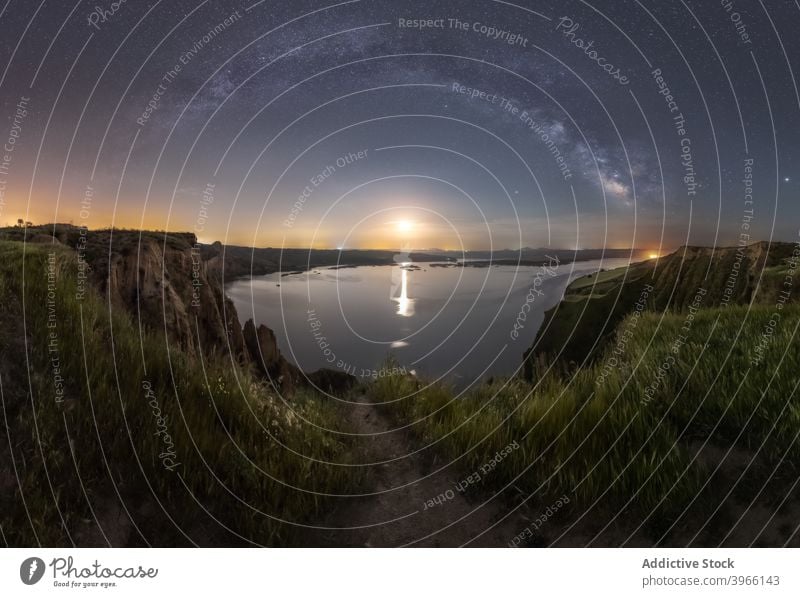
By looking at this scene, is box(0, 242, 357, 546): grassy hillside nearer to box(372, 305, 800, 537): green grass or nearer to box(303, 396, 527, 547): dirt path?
box(303, 396, 527, 547): dirt path

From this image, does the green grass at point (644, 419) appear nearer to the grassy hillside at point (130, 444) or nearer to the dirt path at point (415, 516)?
the dirt path at point (415, 516)

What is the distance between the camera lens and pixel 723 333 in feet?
15.2

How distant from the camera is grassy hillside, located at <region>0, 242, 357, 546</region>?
3170 millimetres

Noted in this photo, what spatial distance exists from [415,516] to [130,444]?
273cm

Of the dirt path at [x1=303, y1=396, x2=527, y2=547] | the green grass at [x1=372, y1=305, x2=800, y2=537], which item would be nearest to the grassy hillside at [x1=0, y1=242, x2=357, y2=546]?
the dirt path at [x1=303, y1=396, x2=527, y2=547]

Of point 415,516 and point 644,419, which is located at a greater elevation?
point 644,419

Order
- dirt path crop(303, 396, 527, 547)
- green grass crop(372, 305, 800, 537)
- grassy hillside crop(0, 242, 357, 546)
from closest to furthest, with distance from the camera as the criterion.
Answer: grassy hillside crop(0, 242, 357, 546) < green grass crop(372, 305, 800, 537) < dirt path crop(303, 396, 527, 547)

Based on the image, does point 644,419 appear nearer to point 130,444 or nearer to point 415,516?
point 415,516

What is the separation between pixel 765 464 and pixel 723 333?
1.79 metres

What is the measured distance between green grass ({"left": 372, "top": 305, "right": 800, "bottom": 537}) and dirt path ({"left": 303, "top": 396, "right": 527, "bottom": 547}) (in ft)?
0.99

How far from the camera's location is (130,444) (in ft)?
11.5

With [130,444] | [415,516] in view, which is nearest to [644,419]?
[415,516]
